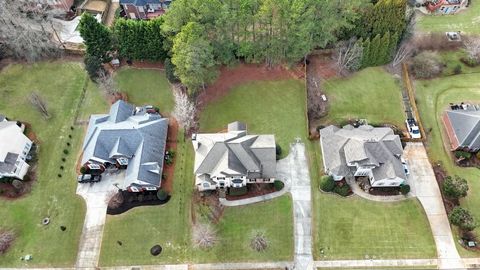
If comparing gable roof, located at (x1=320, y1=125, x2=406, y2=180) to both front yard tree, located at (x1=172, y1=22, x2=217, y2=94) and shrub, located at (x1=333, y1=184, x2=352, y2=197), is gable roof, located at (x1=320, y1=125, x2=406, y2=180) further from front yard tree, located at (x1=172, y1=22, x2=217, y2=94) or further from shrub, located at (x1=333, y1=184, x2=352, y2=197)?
front yard tree, located at (x1=172, y1=22, x2=217, y2=94)

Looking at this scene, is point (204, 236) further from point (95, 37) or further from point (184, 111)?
point (95, 37)

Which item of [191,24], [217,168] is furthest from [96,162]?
[191,24]

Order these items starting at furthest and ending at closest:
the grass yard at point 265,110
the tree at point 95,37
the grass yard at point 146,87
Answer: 1. the grass yard at point 146,87
2. the grass yard at point 265,110
3. the tree at point 95,37

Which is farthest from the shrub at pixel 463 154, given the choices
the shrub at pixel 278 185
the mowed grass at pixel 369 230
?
the shrub at pixel 278 185

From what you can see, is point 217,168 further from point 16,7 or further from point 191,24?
point 16,7

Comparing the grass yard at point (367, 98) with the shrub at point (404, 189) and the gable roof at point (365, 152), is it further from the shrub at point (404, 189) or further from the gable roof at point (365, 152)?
the shrub at point (404, 189)

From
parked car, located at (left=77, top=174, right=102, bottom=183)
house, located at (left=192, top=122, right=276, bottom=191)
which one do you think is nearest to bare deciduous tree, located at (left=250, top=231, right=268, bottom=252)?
house, located at (left=192, top=122, right=276, bottom=191)

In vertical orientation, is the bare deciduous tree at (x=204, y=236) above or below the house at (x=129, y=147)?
below

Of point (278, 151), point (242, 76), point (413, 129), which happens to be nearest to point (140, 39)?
point (242, 76)
